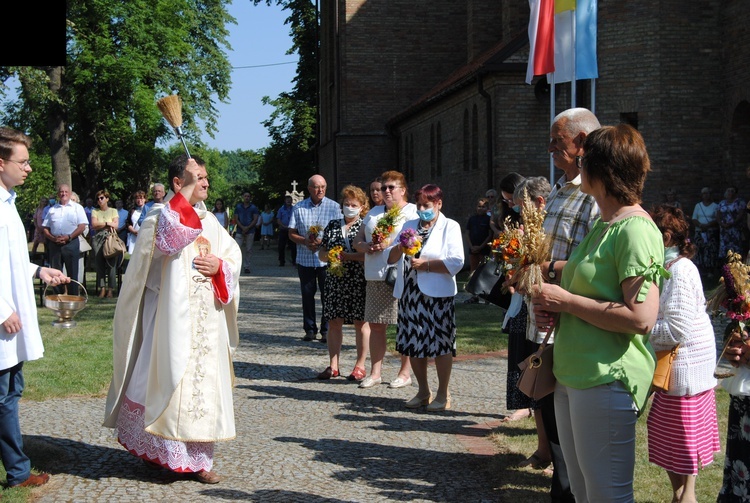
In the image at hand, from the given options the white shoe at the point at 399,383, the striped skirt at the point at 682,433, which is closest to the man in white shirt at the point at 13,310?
the striped skirt at the point at 682,433

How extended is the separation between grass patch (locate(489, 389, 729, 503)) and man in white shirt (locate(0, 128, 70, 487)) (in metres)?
3.07

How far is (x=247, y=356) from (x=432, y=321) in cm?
410

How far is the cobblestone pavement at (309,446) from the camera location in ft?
19.0

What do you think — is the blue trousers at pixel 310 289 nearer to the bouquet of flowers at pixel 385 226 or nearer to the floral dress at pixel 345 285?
the floral dress at pixel 345 285

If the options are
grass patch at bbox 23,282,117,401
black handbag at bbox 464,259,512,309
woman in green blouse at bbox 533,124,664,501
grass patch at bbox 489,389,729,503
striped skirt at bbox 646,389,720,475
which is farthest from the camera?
grass patch at bbox 23,282,117,401

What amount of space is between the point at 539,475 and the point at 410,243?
2.55 meters

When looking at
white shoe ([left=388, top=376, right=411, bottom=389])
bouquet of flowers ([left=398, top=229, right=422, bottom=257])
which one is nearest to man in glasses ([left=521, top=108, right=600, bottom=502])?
bouquet of flowers ([left=398, top=229, right=422, bottom=257])

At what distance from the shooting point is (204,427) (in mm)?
5910

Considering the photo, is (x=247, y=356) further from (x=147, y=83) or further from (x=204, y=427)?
(x=147, y=83)

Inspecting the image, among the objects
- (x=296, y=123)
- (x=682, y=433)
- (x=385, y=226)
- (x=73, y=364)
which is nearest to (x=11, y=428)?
(x=682, y=433)

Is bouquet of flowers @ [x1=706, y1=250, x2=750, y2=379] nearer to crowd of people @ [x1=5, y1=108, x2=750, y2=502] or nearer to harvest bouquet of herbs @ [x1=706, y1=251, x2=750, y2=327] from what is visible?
harvest bouquet of herbs @ [x1=706, y1=251, x2=750, y2=327]

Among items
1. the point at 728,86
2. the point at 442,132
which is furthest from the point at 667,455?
the point at 442,132

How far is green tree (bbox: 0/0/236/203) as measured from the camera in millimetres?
31984

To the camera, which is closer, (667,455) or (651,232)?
(651,232)
